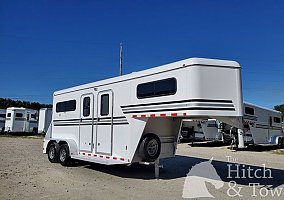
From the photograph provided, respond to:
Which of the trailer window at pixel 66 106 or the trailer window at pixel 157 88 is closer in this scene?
the trailer window at pixel 157 88

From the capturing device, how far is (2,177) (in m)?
8.69

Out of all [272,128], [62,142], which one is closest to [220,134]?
[272,128]

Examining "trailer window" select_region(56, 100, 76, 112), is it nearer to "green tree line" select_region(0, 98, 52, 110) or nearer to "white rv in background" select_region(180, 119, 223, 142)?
"white rv in background" select_region(180, 119, 223, 142)

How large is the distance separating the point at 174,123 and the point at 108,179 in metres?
2.68

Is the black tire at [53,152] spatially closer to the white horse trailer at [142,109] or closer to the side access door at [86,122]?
the white horse trailer at [142,109]

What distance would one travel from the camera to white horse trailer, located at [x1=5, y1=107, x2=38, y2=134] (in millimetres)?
30841

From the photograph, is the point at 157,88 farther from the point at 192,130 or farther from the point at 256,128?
the point at 192,130

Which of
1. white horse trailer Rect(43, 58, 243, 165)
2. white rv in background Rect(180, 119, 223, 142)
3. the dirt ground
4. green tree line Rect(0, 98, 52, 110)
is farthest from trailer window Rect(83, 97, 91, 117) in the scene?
green tree line Rect(0, 98, 52, 110)

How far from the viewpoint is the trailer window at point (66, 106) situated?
11023mm

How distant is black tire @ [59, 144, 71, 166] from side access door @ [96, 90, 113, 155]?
1.82m

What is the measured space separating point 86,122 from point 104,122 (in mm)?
1109

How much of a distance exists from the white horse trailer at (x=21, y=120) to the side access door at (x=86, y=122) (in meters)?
22.9

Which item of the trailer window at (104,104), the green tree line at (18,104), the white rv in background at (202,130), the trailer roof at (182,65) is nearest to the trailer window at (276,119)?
the white rv in background at (202,130)

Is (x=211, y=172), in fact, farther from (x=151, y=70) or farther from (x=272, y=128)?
(x=272, y=128)
